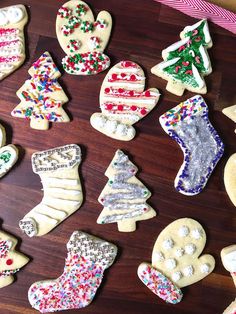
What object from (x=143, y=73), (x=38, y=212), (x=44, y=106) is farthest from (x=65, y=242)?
(x=143, y=73)

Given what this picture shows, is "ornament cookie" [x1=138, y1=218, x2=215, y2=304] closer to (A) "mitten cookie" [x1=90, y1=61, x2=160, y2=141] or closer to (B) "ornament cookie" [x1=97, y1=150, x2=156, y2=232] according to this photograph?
(B) "ornament cookie" [x1=97, y1=150, x2=156, y2=232]

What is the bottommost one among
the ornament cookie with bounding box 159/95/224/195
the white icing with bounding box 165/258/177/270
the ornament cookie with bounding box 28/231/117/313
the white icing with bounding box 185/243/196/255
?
the ornament cookie with bounding box 28/231/117/313

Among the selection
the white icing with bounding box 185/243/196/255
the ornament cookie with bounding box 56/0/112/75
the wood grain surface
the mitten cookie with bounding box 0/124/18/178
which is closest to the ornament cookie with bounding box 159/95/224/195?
the wood grain surface

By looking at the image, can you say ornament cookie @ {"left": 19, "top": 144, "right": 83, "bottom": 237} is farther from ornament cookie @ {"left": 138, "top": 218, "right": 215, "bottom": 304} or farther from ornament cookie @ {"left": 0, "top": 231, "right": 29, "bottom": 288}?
ornament cookie @ {"left": 138, "top": 218, "right": 215, "bottom": 304}

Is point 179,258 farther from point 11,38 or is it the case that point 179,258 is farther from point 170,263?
point 11,38

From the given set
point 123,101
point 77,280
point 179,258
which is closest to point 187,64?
point 123,101

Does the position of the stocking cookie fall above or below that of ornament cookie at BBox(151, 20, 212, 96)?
below

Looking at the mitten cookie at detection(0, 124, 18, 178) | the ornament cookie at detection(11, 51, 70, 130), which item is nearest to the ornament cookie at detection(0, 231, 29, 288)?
the mitten cookie at detection(0, 124, 18, 178)
